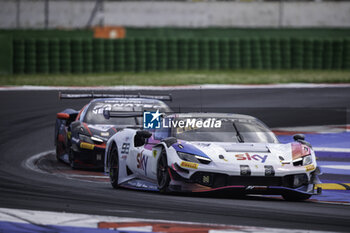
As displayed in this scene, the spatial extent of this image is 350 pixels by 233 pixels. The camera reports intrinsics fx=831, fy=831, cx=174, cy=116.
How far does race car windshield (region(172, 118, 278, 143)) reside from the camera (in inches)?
412

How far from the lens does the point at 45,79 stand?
29594 millimetres

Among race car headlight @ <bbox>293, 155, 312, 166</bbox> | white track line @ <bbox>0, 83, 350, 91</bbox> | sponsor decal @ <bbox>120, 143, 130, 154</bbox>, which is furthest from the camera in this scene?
white track line @ <bbox>0, 83, 350, 91</bbox>

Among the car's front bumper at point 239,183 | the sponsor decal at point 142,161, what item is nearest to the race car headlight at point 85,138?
the sponsor decal at point 142,161

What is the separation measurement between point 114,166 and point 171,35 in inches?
1245

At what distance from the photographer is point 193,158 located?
982 cm

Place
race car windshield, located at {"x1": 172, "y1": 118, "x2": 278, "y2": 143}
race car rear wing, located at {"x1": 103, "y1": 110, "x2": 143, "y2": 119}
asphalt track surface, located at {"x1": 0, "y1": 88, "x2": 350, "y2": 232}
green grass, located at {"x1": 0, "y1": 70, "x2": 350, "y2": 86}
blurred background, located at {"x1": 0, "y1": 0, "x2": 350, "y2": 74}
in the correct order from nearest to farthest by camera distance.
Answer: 1. asphalt track surface, located at {"x1": 0, "y1": 88, "x2": 350, "y2": 232}
2. race car windshield, located at {"x1": 172, "y1": 118, "x2": 278, "y2": 143}
3. race car rear wing, located at {"x1": 103, "y1": 110, "x2": 143, "y2": 119}
4. green grass, located at {"x1": 0, "y1": 70, "x2": 350, "y2": 86}
5. blurred background, located at {"x1": 0, "y1": 0, "x2": 350, "y2": 74}

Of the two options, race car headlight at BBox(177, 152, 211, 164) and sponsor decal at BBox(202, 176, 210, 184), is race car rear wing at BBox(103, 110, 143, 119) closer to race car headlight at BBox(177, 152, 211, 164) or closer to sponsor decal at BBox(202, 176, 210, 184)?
race car headlight at BBox(177, 152, 211, 164)

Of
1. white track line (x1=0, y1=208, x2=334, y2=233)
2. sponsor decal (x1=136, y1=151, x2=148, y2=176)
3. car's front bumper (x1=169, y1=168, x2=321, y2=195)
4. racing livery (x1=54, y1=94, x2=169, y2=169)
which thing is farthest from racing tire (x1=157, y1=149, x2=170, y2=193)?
racing livery (x1=54, y1=94, x2=169, y2=169)

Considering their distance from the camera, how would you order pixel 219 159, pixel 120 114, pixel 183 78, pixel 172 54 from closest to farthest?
1. pixel 219 159
2. pixel 120 114
3. pixel 183 78
4. pixel 172 54

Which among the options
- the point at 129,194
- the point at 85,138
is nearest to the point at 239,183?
the point at 129,194

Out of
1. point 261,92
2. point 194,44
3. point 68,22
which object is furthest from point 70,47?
point 68,22

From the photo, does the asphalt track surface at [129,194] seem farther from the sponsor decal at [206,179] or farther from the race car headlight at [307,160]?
the race car headlight at [307,160]

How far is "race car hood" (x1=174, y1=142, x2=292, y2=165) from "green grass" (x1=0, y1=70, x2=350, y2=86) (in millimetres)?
18274

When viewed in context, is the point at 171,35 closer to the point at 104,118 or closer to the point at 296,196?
the point at 104,118
